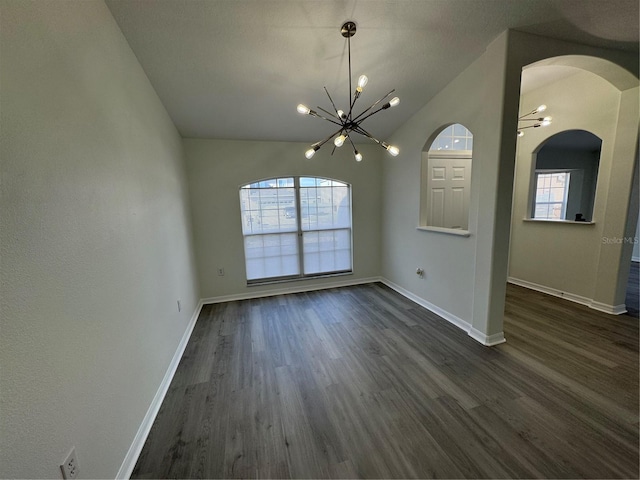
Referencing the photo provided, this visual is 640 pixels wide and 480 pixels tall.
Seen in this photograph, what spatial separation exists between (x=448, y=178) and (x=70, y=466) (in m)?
4.51

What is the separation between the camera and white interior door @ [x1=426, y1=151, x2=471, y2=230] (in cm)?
377

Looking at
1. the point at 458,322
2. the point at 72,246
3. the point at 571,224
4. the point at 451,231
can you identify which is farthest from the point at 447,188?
the point at 72,246

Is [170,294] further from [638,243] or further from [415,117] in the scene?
[638,243]

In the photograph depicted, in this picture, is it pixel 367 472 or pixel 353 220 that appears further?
pixel 353 220

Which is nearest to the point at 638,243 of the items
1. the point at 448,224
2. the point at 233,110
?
the point at 448,224

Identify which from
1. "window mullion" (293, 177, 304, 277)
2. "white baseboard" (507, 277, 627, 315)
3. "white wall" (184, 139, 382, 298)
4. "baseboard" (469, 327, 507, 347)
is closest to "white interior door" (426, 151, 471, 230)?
"white wall" (184, 139, 382, 298)

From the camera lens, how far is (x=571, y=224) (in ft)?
11.3

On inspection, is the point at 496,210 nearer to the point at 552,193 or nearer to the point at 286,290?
the point at 286,290

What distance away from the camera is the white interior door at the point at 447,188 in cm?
377

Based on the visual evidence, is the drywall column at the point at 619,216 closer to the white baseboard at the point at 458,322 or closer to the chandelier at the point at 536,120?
the chandelier at the point at 536,120

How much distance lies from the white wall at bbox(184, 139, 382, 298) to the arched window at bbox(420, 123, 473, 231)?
68 cm

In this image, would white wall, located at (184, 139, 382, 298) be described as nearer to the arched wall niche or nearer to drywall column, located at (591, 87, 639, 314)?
the arched wall niche

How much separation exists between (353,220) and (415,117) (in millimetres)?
1780

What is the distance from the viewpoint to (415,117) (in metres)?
3.38
